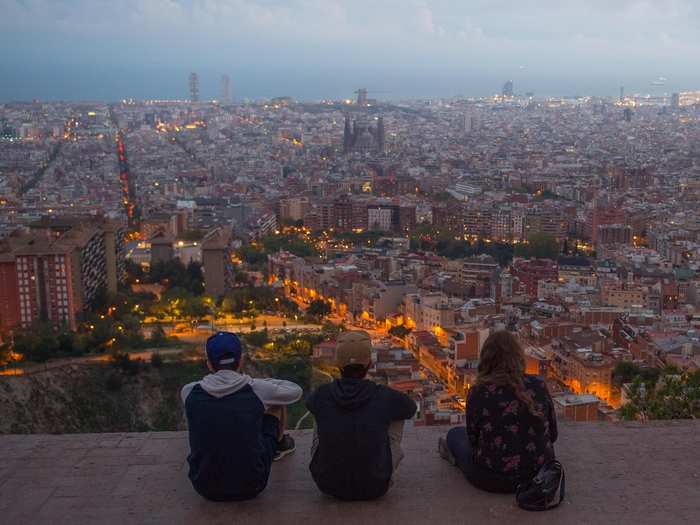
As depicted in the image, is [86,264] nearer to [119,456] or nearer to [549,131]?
[119,456]

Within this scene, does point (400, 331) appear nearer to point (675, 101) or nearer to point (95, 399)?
point (95, 399)

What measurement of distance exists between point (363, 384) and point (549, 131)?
155 feet

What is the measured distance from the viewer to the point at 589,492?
163 cm

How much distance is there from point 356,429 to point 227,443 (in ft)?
0.71

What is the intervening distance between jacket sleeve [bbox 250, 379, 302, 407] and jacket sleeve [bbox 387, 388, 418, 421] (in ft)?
0.60

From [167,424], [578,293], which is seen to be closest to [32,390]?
[167,424]

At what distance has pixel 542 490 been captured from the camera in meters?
1.53

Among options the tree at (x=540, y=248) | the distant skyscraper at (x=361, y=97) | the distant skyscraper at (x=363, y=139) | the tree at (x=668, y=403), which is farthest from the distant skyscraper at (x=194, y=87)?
the tree at (x=668, y=403)

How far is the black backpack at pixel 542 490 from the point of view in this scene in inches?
60.2

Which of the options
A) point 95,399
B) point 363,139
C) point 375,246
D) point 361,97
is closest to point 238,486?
point 95,399

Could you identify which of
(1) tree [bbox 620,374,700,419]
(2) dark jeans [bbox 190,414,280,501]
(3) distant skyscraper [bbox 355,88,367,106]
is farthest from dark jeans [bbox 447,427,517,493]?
(3) distant skyscraper [bbox 355,88,367,106]

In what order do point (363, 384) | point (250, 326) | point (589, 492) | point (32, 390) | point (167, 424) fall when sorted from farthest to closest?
point (250, 326) → point (32, 390) → point (167, 424) → point (589, 492) → point (363, 384)

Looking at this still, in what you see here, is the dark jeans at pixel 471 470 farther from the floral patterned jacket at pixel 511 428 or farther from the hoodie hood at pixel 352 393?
the hoodie hood at pixel 352 393

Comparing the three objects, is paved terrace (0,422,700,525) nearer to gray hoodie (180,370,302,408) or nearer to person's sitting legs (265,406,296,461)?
person's sitting legs (265,406,296,461)
